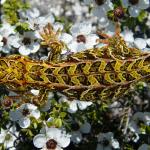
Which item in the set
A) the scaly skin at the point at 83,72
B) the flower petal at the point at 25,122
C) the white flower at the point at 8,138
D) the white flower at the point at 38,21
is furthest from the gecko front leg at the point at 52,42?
the white flower at the point at 8,138

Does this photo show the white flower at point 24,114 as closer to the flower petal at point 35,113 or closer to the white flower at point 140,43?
the flower petal at point 35,113

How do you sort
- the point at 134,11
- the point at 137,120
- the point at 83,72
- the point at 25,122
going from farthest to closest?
the point at 137,120 → the point at 134,11 → the point at 25,122 → the point at 83,72

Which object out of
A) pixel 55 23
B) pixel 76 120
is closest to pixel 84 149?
pixel 76 120

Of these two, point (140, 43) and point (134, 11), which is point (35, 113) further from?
point (134, 11)

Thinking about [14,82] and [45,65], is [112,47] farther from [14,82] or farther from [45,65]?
[14,82]

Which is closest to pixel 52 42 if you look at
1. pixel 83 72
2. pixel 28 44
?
pixel 28 44

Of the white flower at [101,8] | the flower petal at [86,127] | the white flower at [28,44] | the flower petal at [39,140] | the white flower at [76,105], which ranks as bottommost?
the flower petal at [39,140]
